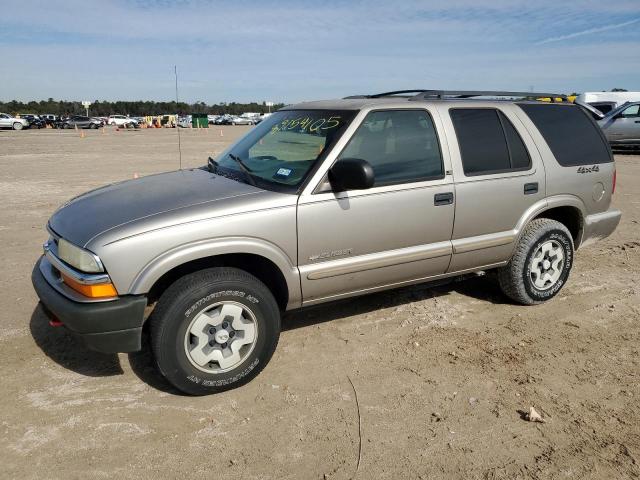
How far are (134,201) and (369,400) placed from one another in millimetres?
2018

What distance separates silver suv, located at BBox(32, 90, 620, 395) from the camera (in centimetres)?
314

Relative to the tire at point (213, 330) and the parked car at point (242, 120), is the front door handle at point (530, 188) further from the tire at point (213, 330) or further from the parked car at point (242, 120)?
the parked car at point (242, 120)

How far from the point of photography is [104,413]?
10.4 feet

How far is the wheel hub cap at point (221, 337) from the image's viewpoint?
328 centimetres

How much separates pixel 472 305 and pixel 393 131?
1908 millimetres

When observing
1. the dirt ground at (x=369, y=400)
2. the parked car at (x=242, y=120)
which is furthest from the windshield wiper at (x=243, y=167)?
the parked car at (x=242, y=120)

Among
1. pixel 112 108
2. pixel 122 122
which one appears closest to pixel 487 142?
pixel 122 122

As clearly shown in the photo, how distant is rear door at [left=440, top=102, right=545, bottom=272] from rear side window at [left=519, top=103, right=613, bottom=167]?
9.6 inches

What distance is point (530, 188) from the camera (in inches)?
177

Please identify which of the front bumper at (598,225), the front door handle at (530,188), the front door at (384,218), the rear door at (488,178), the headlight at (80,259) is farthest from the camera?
the front bumper at (598,225)

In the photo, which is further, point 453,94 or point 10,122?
point 10,122

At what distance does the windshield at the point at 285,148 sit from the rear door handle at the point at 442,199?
88 cm

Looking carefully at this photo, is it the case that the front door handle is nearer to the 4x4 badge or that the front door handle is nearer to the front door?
the 4x4 badge

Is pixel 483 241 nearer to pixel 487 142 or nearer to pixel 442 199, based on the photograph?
pixel 442 199
